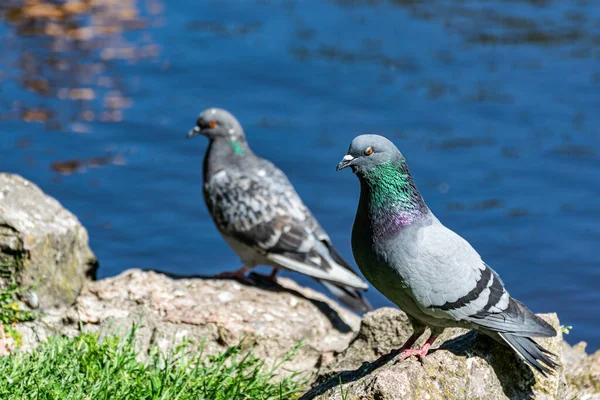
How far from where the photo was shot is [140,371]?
5270mm

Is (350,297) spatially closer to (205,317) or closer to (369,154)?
(205,317)

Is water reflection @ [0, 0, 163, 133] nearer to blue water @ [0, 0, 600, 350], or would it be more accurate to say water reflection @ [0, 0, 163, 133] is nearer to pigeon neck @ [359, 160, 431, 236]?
blue water @ [0, 0, 600, 350]

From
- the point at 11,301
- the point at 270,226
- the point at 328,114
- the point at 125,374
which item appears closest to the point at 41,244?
the point at 11,301

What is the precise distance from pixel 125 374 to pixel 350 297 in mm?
2760

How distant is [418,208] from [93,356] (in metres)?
2.00

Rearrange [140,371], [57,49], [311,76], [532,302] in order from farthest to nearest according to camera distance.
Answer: [57,49], [311,76], [532,302], [140,371]

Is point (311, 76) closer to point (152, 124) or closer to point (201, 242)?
point (152, 124)

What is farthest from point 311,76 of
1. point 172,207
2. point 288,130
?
point 172,207

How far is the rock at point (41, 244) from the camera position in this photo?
19.6 feet

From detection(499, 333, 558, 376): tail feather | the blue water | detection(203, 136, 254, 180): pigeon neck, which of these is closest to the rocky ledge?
detection(499, 333, 558, 376): tail feather

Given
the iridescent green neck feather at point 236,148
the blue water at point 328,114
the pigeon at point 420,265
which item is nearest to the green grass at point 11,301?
the pigeon at point 420,265

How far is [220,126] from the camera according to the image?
8.03m

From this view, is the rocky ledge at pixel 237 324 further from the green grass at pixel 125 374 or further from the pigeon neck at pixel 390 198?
the pigeon neck at pixel 390 198

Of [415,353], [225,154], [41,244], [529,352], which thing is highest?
[225,154]
